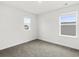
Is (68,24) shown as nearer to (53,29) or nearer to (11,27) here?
(53,29)

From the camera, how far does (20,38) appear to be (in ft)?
15.5

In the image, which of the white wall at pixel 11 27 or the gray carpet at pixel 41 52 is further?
the white wall at pixel 11 27

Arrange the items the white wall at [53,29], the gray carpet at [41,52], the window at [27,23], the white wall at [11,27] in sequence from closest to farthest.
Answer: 1. the gray carpet at [41,52]
2. the white wall at [11,27]
3. the white wall at [53,29]
4. the window at [27,23]

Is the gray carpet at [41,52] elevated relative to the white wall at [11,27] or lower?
lower

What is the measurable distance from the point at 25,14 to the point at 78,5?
3128 millimetres

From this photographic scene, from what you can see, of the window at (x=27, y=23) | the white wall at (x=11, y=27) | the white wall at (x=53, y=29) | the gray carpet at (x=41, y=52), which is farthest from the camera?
the window at (x=27, y=23)

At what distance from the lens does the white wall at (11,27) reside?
12.0 feet

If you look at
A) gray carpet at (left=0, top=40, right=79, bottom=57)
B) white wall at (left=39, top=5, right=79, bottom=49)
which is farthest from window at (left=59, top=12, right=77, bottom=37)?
gray carpet at (left=0, top=40, right=79, bottom=57)

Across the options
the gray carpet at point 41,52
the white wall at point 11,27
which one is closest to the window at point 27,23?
the white wall at point 11,27

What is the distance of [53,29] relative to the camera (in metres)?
4.75

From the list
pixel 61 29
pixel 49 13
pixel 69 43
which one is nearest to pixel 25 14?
pixel 49 13

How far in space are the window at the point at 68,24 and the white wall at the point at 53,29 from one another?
0.21 metres

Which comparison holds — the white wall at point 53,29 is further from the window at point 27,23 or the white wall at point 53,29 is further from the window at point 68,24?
the window at point 27,23

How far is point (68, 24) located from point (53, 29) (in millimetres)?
961
